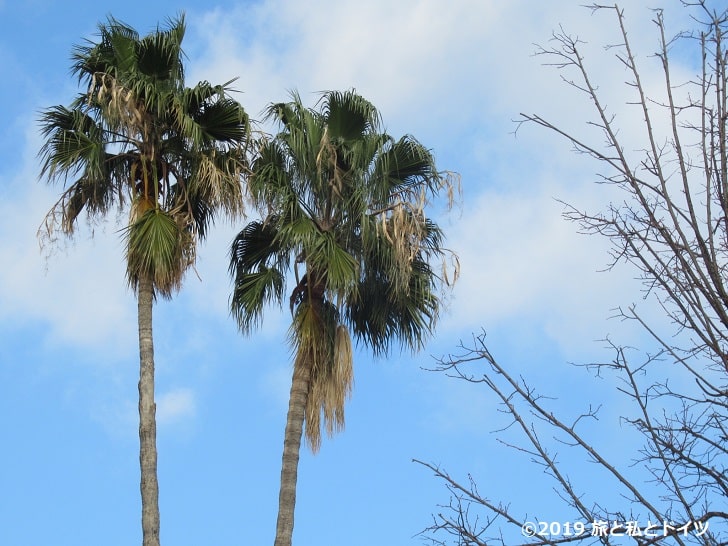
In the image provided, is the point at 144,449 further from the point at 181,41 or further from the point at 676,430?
the point at 676,430

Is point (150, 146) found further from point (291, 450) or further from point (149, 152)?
point (291, 450)

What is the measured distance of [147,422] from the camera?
1160 centimetres

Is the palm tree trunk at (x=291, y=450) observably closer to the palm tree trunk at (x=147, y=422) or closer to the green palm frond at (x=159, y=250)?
the palm tree trunk at (x=147, y=422)

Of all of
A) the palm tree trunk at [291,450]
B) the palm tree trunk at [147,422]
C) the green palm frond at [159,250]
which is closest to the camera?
the palm tree trunk at [147,422]

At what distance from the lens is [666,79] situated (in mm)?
3750

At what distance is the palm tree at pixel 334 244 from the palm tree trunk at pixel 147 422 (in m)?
1.24

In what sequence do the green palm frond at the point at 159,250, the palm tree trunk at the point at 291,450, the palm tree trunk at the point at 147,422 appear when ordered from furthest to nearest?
the green palm frond at the point at 159,250, the palm tree trunk at the point at 291,450, the palm tree trunk at the point at 147,422

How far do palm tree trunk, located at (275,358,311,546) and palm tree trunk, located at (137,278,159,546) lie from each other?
51.4 inches

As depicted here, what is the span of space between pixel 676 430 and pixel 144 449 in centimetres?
871

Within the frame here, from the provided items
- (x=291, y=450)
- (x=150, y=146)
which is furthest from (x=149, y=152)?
(x=291, y=450)

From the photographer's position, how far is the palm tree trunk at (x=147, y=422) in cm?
1112

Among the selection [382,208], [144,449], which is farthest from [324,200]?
[144,449]

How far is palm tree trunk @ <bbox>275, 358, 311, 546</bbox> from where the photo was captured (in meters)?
11.6

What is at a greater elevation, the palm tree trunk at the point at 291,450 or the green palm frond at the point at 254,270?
the green palm frond at the point at 254,270
